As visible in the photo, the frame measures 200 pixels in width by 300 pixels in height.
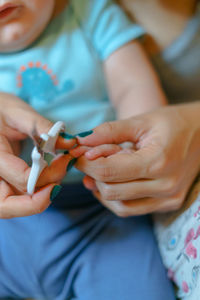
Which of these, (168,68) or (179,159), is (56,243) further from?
(168,68)

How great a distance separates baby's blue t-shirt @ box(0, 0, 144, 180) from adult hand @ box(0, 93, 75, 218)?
132 millimetres

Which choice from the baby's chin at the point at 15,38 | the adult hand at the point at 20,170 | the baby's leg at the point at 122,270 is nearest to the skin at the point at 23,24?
the baby's chin at the point at 15,38

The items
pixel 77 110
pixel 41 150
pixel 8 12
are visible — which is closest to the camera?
pixel 41 150

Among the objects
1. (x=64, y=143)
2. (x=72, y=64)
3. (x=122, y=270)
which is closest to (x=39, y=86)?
(x=72, y=64)

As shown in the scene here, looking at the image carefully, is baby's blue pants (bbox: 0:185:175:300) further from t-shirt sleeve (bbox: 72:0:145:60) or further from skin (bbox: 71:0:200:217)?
t-shirt sleeve (bbox: 72:0:145:60)

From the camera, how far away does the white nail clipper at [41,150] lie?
344mm

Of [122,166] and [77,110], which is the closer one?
[122,166]

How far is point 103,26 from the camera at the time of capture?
0.59m

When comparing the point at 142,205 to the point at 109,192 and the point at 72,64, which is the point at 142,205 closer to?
the point at 109,192

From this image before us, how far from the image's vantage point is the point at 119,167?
39cm

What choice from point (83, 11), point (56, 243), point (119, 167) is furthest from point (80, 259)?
point (83, 11)

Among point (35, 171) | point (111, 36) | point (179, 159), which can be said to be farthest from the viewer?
point (111, 36)

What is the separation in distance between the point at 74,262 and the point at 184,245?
0.17m

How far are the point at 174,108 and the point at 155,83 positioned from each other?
12 centimetres
